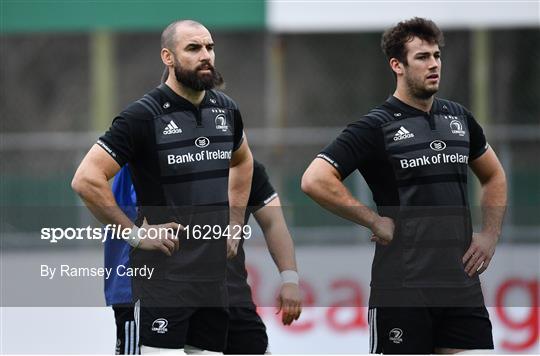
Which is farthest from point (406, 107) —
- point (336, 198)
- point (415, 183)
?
point (336, 198)

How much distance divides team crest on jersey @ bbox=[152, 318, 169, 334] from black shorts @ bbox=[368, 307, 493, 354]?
0.93 m

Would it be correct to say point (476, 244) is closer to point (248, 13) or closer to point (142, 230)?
point (142, 230)

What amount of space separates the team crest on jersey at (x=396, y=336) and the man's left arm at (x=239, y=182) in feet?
2.51

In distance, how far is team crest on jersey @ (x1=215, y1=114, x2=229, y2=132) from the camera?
199 inches

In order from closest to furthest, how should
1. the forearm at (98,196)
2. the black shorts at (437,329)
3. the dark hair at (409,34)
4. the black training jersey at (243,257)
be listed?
1. the forearm at (98,196)
2. the black shorts at (437,329)
3. the dark hair at (409,34)
4. the black training jersey at (243,257)

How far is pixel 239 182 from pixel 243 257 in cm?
43

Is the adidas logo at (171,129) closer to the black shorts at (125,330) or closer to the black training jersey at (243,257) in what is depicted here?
the black training jersey at (243,257)

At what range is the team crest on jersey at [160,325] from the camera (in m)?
4.88

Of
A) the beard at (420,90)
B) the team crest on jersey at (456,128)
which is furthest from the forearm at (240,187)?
the team crest on jersey at (456,128)

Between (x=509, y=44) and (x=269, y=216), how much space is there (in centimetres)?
693

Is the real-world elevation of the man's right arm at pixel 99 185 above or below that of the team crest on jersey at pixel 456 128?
below

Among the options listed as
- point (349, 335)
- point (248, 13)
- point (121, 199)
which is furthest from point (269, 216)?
point (248, 13)

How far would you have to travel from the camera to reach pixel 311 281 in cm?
697

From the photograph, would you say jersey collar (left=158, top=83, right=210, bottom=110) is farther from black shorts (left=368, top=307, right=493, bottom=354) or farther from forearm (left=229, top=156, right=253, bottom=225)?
black shorts (left=368, top=307, right=493, bottom=354)
